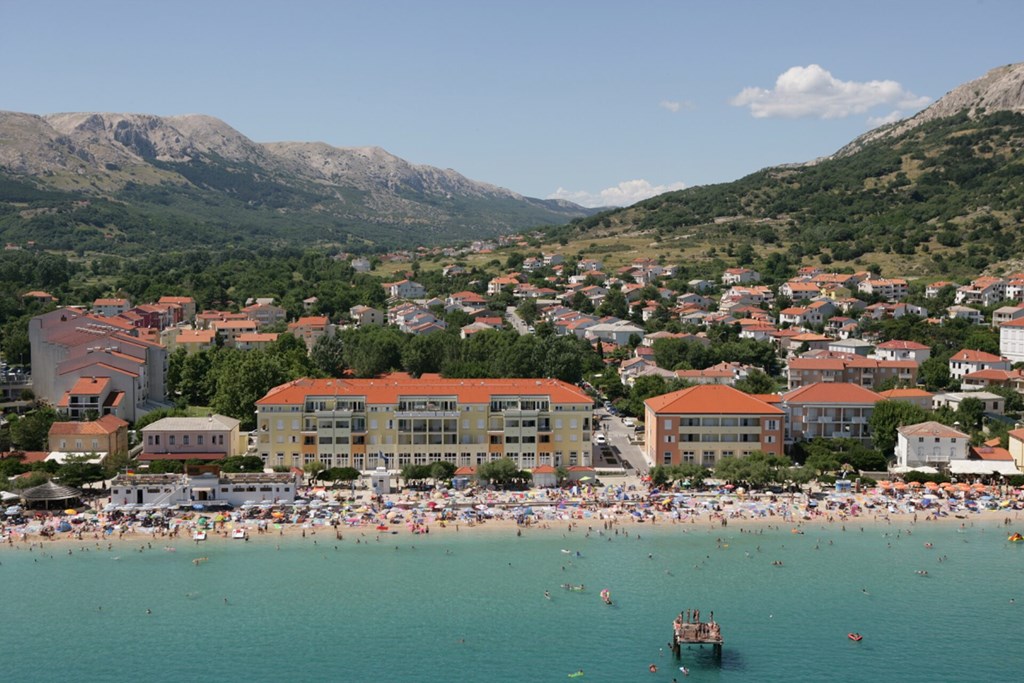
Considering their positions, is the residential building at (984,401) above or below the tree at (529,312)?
below

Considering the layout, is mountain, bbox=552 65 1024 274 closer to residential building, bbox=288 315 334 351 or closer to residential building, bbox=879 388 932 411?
residential building, bbox=879 388 932 411

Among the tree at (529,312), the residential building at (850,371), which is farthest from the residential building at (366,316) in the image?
the residential building at (850,371)

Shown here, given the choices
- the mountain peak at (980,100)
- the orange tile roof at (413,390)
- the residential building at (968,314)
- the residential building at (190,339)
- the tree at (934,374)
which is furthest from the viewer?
the mountain peak at (980,100)

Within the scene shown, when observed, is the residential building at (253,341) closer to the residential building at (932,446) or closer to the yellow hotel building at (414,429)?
the yellow hotel building at (414,429)

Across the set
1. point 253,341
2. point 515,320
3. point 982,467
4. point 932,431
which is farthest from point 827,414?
point 515,320

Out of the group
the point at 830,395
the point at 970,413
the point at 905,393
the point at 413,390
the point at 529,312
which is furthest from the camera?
the point at 529,312

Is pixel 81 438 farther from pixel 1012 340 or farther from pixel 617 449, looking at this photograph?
pixel 1012 340
